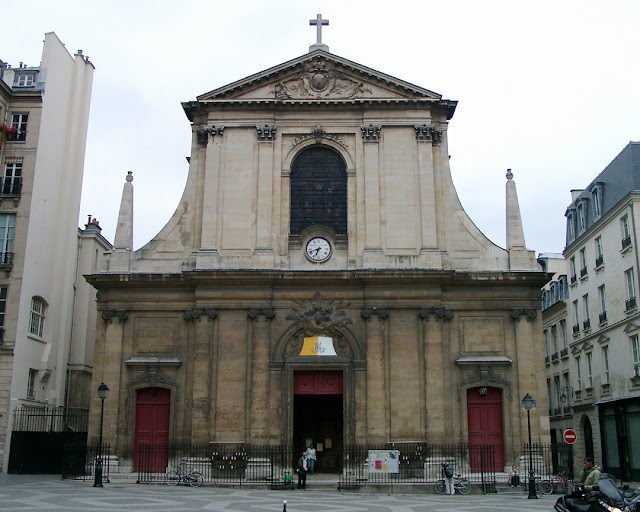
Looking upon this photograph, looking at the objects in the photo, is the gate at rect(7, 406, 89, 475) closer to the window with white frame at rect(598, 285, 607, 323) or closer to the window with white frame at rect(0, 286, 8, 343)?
the window with white frame at rect(0, 286, 8, 343)

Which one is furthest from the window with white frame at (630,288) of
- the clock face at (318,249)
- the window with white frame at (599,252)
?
the clock face at (318,249)

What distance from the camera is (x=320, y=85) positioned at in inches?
1181

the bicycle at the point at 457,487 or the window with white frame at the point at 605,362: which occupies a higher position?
the window with white frame at the point at 605,362

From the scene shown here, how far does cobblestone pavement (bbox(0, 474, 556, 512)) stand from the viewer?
1723 cm

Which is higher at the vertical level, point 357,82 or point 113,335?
point 357,82

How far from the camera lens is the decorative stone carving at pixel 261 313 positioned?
27219 mm

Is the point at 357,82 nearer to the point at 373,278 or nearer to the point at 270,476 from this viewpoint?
the point at 373,278

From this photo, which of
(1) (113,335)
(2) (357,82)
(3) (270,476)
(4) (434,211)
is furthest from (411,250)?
(1) (113,335)

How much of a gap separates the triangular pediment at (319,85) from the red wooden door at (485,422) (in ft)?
38.7

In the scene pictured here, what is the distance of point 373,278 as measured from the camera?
27.2 meters

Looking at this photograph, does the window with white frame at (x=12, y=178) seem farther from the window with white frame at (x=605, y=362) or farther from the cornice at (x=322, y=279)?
the window with white frame at (x=605, y=362)

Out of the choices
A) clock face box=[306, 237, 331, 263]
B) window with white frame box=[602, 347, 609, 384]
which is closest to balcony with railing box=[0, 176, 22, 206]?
clock face box=[306, 237, 331, 263]

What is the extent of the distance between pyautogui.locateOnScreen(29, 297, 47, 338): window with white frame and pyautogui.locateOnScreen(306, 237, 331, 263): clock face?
12.5 m

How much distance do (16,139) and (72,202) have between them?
173 inches
